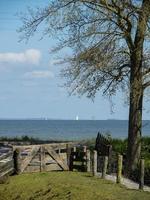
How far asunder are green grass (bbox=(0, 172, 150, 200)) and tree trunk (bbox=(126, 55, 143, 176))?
16.8 feet

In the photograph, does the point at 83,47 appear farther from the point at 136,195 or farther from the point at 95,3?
the point at 136,195

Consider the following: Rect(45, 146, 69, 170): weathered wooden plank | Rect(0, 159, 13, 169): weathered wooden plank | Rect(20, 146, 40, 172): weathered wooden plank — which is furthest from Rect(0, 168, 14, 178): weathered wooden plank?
Rect(45, 146, 69, 170): weathered wooden plank

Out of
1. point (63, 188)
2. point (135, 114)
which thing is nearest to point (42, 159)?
point (63, 188)

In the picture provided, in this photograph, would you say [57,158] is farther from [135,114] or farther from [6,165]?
[135,114]

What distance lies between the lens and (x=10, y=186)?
23.4 m

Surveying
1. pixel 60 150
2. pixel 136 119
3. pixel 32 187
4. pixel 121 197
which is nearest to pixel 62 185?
pixel 32 187

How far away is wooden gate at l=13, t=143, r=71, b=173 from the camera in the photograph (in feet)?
84.3

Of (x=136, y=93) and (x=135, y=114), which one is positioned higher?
(x=136, y=93)

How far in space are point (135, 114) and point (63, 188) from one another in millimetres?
9529

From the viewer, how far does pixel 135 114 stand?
30062mm

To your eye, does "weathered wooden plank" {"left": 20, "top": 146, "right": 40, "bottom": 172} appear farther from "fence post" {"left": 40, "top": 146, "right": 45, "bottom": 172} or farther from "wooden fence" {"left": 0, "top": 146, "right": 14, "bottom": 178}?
"wooden fence" {"left": 0, "top": 146, "right": 14, "bottom": 178}

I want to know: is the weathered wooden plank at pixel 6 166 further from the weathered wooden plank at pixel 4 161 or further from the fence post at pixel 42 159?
the fence post at pixel 42 159

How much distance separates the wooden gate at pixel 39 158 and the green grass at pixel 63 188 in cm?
88

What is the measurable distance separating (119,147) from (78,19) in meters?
9.26
